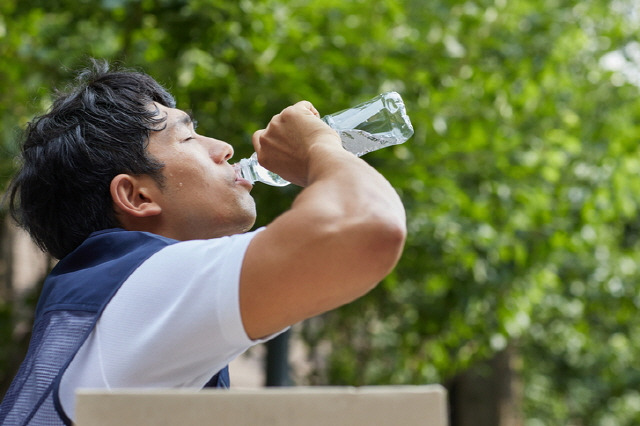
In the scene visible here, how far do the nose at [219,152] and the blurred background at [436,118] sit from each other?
1.57 m

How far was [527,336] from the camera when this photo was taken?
26.6 feet

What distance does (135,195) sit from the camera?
61.9 inches

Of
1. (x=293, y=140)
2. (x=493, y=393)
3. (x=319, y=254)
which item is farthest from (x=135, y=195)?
(x=493, y=393)

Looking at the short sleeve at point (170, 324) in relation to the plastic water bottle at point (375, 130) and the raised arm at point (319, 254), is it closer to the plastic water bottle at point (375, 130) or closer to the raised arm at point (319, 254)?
the raised arm at point (319, 254)

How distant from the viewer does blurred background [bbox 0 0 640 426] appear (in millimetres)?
4109

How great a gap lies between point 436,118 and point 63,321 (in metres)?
3.39

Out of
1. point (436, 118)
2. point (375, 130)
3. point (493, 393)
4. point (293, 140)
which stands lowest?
point (493, 393)

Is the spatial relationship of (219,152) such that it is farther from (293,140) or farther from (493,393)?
(493,393)

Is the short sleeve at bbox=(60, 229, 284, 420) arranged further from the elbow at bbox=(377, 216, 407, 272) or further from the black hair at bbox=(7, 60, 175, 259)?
the black hair at bbox=(7, 60, 175, 259)

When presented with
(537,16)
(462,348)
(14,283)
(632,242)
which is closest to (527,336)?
(632,242)

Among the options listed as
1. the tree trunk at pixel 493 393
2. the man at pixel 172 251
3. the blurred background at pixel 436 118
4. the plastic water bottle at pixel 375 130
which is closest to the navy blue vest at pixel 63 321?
the man at pixel 172 251

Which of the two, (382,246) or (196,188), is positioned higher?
(382,246)

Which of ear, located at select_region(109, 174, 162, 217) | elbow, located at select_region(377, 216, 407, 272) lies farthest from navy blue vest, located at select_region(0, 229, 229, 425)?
elbow, located at select_region(377, 216, 407, 272)

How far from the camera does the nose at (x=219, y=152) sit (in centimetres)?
166
